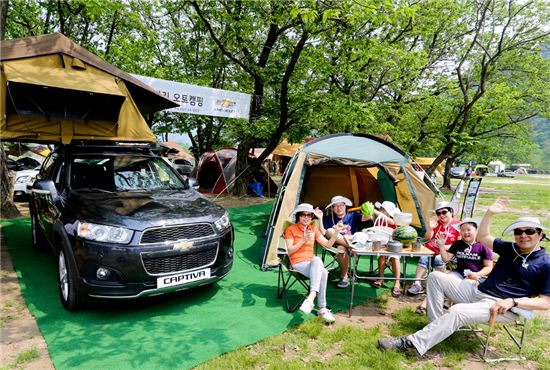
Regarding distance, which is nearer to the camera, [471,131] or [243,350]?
[243,350]

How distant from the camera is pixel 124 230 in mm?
3422

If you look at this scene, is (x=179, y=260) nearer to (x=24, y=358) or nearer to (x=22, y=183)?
(x=24, y=358)

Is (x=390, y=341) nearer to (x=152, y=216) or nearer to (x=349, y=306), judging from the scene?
(x=349, y=306)

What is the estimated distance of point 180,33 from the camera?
16.5 metres

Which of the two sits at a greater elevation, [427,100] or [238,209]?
[427,100]

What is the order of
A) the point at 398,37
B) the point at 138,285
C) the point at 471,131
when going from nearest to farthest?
1. the point at 138,285
2. the point at 398,37
3. the point at 471,131

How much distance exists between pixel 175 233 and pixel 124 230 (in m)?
0.50

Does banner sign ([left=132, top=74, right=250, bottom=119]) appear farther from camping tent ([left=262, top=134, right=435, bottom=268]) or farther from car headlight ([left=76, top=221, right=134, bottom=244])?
car headlight ([left=76, top=221, right=134, bottom=244])

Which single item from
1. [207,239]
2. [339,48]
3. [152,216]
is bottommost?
[207,239]

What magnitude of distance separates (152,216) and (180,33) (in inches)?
603

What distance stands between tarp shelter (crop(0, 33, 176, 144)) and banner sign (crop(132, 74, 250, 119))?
2457mm

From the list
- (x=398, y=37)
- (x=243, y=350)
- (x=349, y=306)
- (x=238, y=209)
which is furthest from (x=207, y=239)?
(x=398, y=37)

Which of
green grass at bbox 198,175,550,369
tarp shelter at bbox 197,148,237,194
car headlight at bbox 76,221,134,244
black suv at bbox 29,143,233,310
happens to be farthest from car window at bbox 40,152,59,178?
tarp shelter at bbox 197,148,237,194

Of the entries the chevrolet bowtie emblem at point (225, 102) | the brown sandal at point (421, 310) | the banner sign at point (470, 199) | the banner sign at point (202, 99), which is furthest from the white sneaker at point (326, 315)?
Answer: the chevrolet bowtie emblem at point (225, 102)
